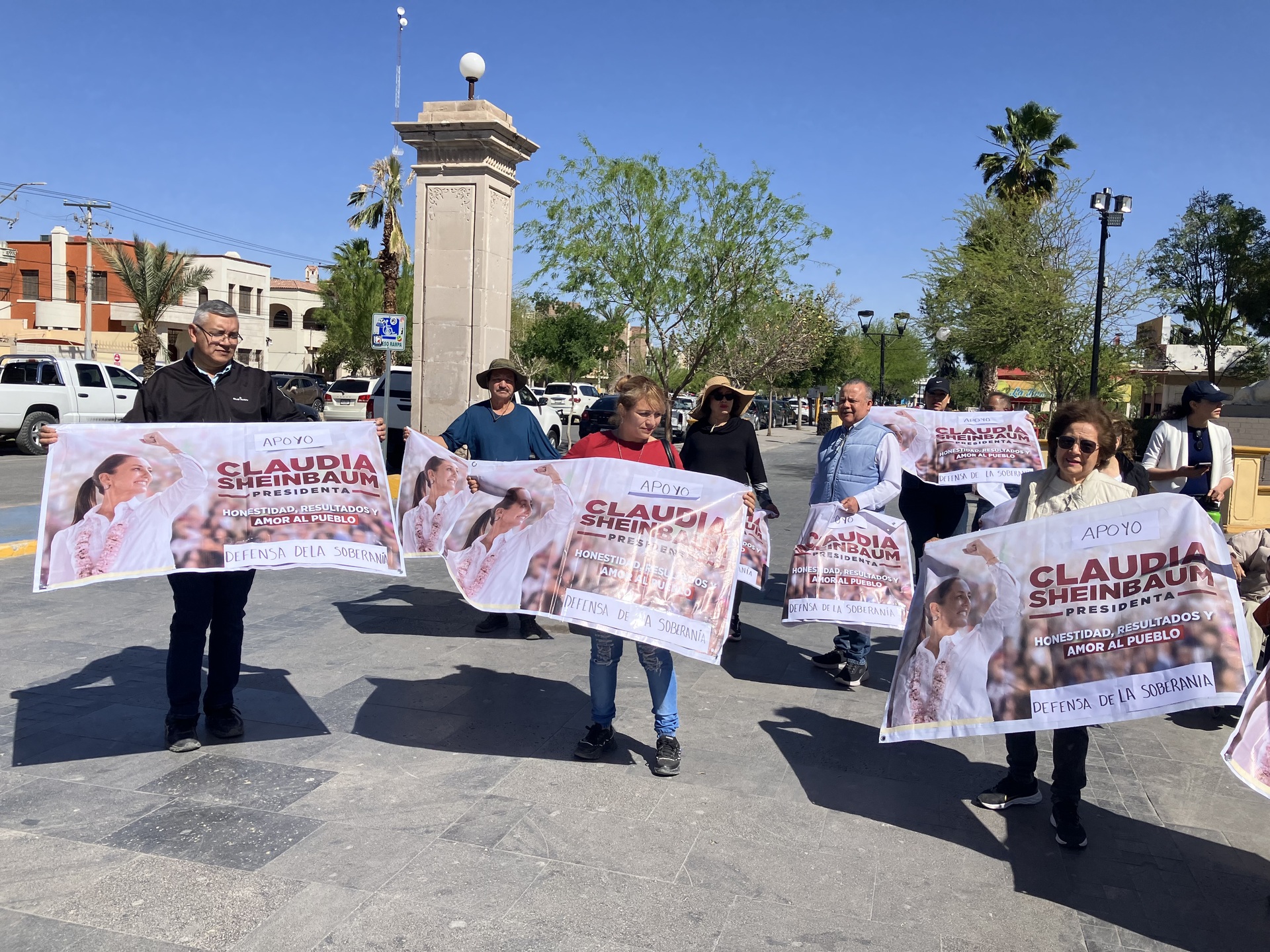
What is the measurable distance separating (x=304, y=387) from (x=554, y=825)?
32.7m

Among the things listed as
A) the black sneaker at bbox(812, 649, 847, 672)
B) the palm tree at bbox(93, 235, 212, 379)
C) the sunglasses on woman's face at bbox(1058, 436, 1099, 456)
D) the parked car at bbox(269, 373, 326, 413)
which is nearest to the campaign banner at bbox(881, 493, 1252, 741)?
the sunglasses on woman's face at bbox(1058, 436, 1099, 456)

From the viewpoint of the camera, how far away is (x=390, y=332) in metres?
15.6

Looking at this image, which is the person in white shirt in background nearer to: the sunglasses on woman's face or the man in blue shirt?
the man in blue shirt

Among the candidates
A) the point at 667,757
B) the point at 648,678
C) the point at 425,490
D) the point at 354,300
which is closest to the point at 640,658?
the point at 648,678

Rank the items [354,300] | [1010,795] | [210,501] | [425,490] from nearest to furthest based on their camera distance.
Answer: [1010,795]
[210,501]
[425,490]
[354,300]

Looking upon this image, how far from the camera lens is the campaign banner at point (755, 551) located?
19.5ft

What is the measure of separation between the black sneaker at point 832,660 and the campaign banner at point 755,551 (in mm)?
705

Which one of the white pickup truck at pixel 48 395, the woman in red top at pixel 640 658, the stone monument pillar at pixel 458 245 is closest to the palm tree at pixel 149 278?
the white pickup truck at pixel 48 395

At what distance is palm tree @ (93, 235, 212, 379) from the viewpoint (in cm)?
4041

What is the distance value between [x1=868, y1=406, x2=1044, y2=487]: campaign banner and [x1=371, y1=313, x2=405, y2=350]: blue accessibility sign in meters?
9.67

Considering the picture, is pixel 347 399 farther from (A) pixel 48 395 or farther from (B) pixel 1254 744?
(B) pixel 1254 744

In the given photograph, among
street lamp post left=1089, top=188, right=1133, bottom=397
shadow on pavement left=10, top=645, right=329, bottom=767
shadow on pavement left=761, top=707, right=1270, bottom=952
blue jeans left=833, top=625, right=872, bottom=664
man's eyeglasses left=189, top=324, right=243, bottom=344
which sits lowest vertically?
shadow on pavement left=10, top=645, right=329, bottom=767

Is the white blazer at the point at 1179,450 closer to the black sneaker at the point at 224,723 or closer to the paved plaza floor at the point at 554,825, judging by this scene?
the paved plaza floor at the point at 554,825

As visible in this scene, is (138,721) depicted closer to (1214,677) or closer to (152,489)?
(152,489)
